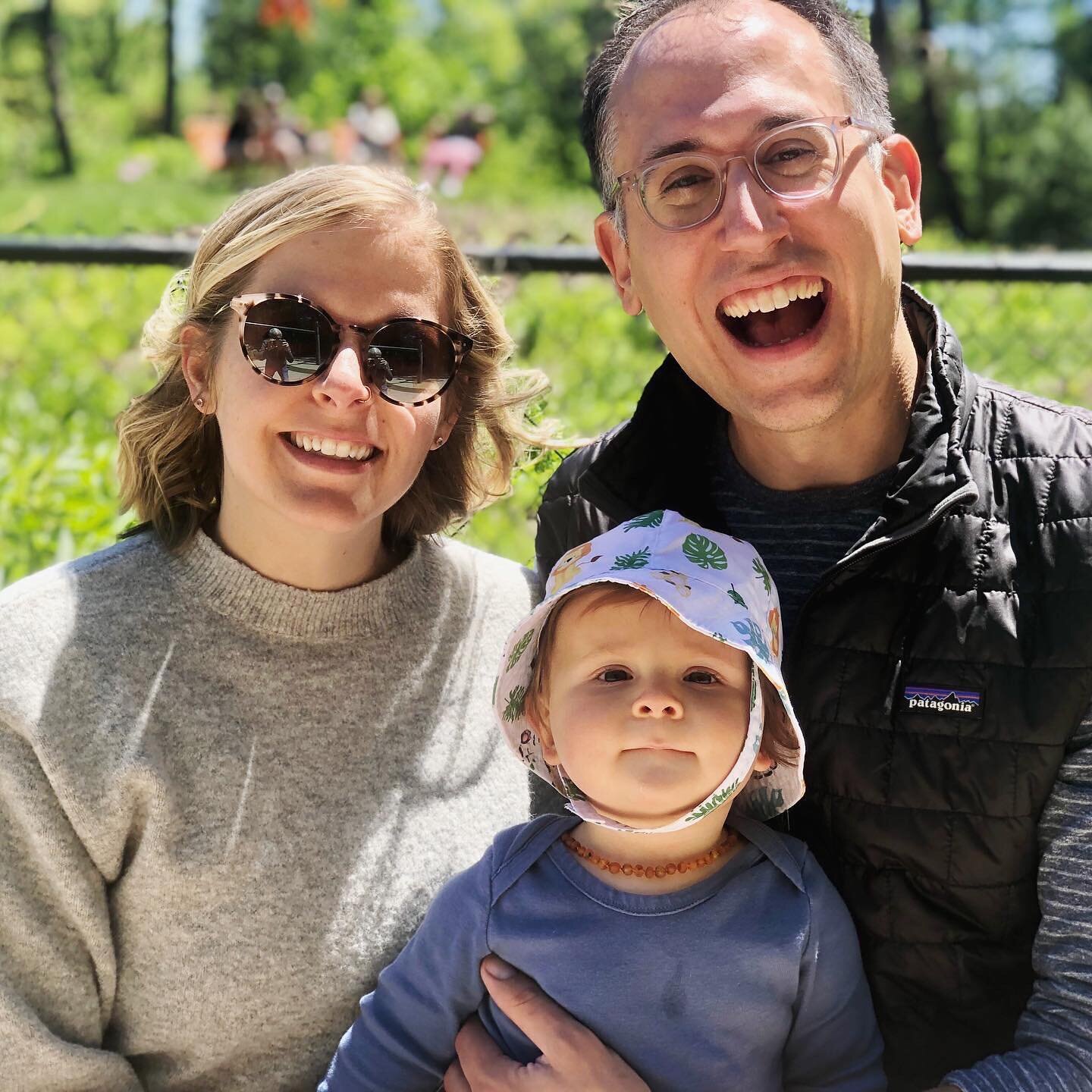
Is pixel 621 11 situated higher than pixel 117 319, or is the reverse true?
pixel 621 11

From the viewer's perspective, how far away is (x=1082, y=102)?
28.5 meters

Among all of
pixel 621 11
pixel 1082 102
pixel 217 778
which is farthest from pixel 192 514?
pixel 1082 102

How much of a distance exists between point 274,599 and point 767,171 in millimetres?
1158

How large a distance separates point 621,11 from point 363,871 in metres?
1.77

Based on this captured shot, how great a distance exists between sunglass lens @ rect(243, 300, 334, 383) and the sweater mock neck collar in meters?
0.38

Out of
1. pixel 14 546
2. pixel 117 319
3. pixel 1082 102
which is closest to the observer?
pixel 14 546

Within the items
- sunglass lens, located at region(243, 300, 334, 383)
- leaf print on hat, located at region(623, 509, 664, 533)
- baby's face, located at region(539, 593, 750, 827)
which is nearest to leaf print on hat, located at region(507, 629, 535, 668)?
baby's face, located at region(539, 593, 750, 827)

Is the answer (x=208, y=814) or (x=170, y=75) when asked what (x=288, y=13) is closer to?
(x=170, y=75)

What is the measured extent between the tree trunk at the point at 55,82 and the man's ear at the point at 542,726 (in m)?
36.3

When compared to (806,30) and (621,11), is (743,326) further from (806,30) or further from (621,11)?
(621,11)

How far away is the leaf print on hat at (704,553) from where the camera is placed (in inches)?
85.0

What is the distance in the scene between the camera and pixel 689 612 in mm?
2061

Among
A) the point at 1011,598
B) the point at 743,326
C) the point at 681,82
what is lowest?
the point at 1011,598

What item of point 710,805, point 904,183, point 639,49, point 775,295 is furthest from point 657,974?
point 639,49
